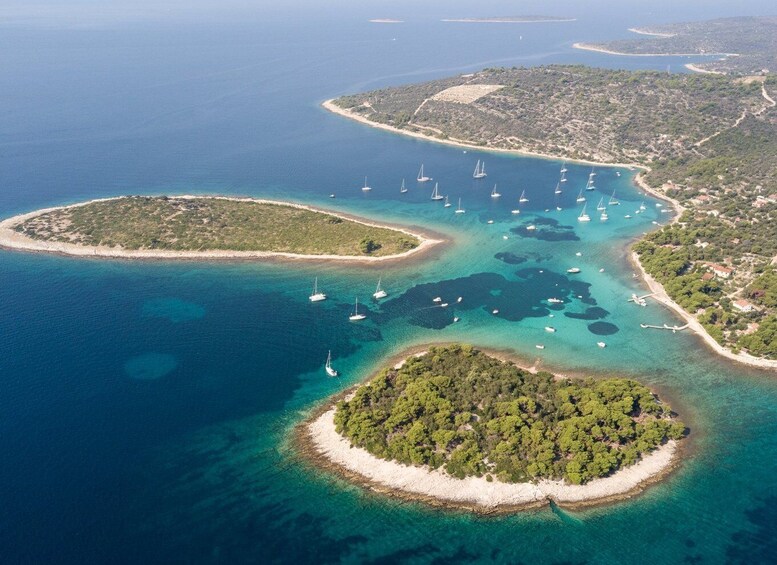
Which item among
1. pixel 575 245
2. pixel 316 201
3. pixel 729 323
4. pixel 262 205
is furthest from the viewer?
pixel 316 201

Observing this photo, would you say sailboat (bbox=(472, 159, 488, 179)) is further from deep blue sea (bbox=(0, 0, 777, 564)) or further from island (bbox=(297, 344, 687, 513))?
island (bbox=(297, 344, 687, 513))

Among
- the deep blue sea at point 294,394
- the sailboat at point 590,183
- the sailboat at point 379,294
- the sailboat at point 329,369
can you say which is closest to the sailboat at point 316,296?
the deep blue sea at point 294,394

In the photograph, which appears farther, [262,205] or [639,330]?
[262,205]

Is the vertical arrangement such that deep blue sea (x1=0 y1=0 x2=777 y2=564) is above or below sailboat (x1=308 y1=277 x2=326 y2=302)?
below

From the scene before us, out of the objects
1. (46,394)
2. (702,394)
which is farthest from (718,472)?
(46,394)

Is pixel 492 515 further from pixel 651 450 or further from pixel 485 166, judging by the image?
pixel 485 166

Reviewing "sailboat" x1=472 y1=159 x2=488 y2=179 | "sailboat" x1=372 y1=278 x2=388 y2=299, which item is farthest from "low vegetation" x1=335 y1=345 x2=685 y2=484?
"sailboat" x1=472 y1=159 x2=488 y2=179

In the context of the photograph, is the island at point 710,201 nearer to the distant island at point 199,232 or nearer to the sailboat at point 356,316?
the distant island at point 199,232
